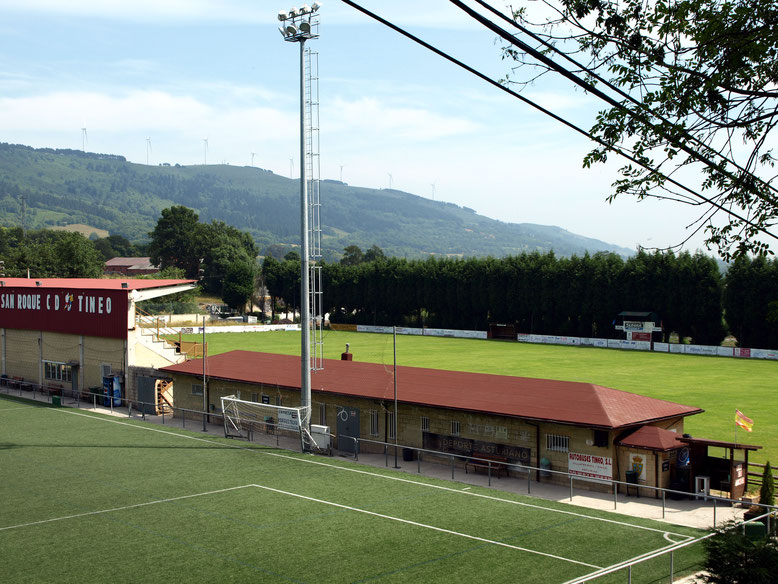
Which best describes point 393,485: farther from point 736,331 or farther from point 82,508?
point 736,331

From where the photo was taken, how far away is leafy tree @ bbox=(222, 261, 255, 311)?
131 metres

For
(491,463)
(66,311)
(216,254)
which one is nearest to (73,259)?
(216,254)

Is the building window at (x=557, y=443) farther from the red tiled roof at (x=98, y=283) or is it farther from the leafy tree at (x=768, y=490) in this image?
the red tiled roof at (x=98, y=283)

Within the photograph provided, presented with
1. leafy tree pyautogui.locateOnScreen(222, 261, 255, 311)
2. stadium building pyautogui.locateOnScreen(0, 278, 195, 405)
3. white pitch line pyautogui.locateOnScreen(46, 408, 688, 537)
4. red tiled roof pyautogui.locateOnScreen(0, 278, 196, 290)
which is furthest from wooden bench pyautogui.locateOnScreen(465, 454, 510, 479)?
leafy tree pyautogui.locateOnScreen(222, 261, 255, 311)

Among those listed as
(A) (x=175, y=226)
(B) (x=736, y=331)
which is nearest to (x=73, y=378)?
(B) (x=736, y=331)

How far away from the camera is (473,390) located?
30828mm

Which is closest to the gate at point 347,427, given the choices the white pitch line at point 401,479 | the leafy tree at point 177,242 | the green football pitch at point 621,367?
the white pitch line at point 401,479

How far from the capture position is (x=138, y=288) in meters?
45.0

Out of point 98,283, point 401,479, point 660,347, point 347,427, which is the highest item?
point 98,283

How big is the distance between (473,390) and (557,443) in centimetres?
498

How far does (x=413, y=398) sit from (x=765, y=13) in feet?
70.0

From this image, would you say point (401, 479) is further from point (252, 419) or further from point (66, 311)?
point (66, 311)

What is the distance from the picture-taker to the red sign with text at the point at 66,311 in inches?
1762

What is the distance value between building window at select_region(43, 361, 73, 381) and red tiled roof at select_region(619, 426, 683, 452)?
36593mm
